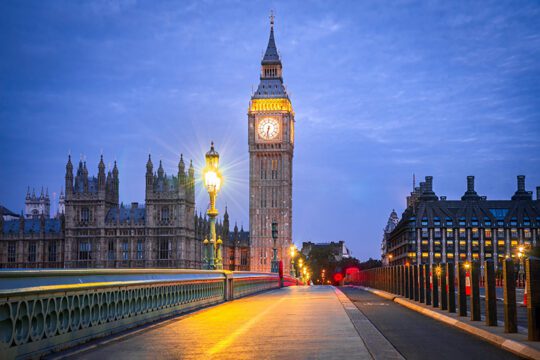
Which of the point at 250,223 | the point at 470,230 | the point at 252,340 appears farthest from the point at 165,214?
the point at 252,340

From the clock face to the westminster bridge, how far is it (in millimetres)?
145111

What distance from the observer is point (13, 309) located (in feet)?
30.0

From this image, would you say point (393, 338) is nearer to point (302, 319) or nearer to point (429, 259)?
point (302, 319)

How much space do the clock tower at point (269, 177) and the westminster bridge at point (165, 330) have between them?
141178 millimetres

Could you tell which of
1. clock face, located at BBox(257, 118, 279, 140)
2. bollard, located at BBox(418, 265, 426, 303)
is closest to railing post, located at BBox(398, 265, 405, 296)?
bollard, located at BBox(418, 265, 426, 303)

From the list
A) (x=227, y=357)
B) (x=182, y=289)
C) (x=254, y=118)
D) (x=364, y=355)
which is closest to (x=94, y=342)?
(x=227, y=357)

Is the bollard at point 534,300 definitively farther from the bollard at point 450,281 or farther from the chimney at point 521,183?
the chimney at point 521,183

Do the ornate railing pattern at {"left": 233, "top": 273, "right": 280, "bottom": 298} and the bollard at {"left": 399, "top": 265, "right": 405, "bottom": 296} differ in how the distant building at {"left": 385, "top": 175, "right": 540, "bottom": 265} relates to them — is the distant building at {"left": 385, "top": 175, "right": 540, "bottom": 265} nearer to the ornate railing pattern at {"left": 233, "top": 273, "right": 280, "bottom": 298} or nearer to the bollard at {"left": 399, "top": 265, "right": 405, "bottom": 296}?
the ornate railing pattern at {"left": 233, "top": 273, "right": 280, "bottom": 298}

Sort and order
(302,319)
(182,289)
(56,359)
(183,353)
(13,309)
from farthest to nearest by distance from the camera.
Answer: (182,289)
(302,319)
(183,353)
(56,359)
(13,309)

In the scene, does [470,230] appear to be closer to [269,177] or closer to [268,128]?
[269,177]

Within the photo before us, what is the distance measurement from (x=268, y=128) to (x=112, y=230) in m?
47.7

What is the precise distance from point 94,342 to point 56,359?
2.08m

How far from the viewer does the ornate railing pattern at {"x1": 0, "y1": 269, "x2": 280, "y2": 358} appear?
9.23 m

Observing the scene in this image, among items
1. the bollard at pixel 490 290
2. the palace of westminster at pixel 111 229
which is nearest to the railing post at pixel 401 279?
the bollard at pixel 490 290
